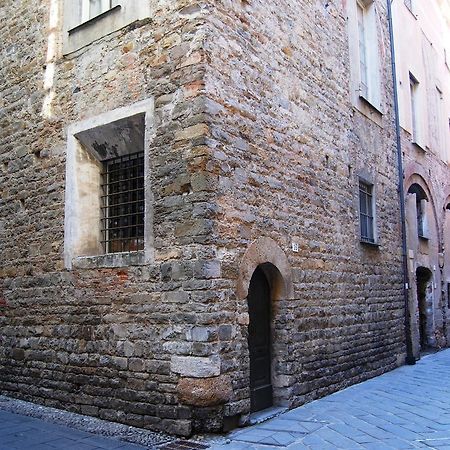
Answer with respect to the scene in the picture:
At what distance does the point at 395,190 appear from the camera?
9875mm

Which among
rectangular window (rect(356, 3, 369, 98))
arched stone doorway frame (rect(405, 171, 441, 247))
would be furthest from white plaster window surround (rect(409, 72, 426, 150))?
rectangular window (rect(356, 3, 369, 98))

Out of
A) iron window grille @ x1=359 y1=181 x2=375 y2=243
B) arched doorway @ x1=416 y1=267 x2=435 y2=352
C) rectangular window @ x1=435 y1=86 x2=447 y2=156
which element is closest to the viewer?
iron window grille @ x1=359 y1=181 x2=375 y2=243

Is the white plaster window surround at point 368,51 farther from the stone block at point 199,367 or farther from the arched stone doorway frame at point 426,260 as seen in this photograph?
the stone block at point 199,367

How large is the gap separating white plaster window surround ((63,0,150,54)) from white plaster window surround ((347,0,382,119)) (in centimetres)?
424

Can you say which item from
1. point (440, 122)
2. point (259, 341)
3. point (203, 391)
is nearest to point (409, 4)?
point (440, 122)

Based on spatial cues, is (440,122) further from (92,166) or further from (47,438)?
(47,438)

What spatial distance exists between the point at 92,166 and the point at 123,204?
67 centimetres

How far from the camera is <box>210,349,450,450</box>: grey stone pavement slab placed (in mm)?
4672

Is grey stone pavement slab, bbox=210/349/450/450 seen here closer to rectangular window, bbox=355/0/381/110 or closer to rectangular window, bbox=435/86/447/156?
rectangular window, bbox=355/0/381/110

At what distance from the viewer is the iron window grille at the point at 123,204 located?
19.7ft

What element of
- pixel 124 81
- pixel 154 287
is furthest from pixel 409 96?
pixel 154 287

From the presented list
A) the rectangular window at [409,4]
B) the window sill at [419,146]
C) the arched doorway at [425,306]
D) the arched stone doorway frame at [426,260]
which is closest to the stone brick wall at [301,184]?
the arched stone doorway frame at [426,260]

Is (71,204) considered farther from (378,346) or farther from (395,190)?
(395,190)

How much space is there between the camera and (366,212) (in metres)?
8.73
